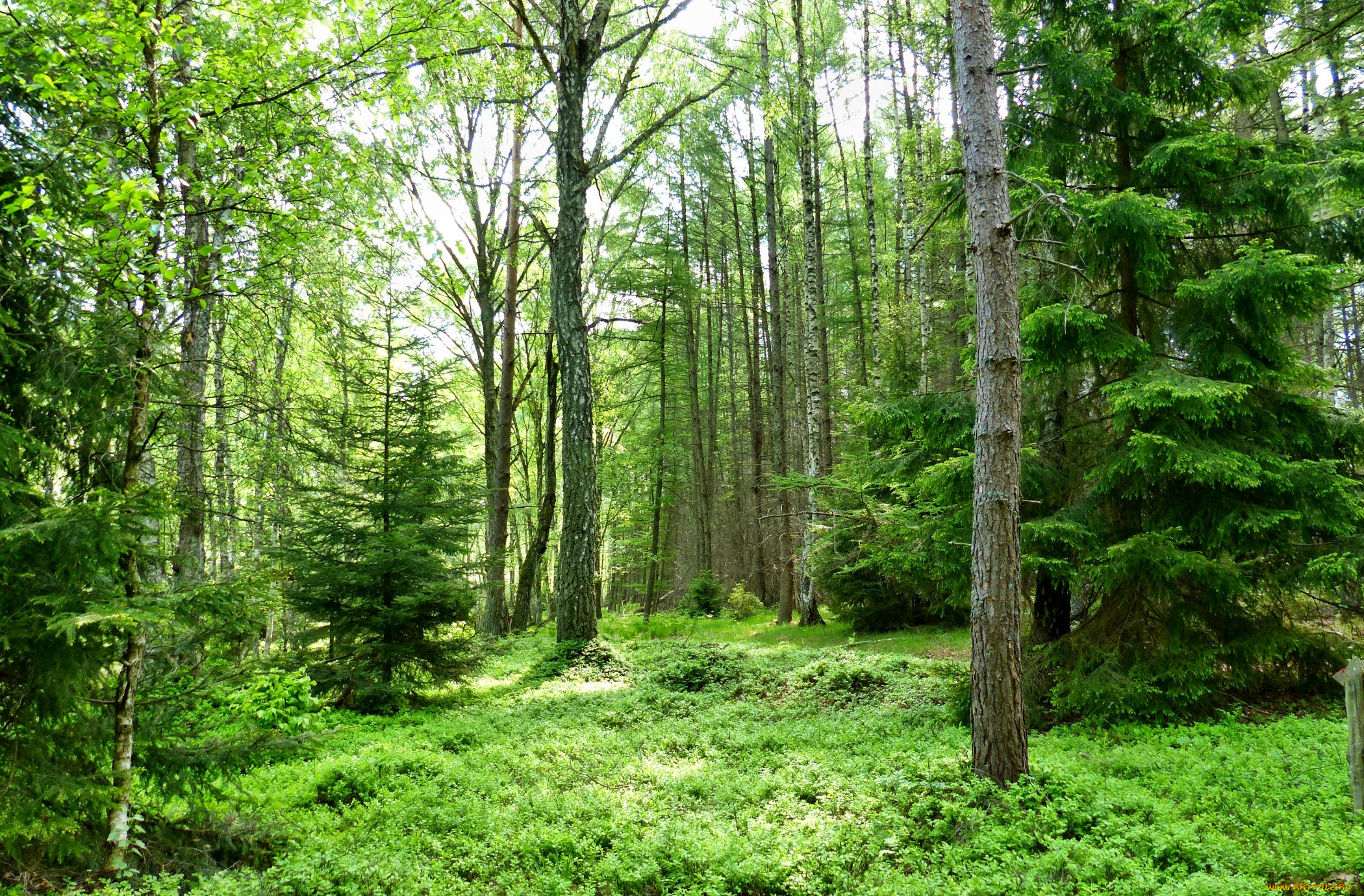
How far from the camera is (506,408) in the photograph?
14.0 m

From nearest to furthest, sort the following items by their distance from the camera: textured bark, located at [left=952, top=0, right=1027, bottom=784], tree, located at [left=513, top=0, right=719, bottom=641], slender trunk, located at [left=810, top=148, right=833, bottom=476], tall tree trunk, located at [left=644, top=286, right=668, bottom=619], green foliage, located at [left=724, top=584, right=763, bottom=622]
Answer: textured bark, located at [left=952, top=0, right=1027, bottom=784], tree, located at [left=513, top=0, right=719, bottom=641], slender trunk, located at [left=810, top=148, right=833, bottom=476], tall tree trunk, located at [left=644, top=286, right=668, bottom=619], green foliage, located at [left=724, top=584, right=763, bottom=622]

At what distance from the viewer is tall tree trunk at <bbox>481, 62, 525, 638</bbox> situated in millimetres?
13430

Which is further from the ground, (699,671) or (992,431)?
(992,431)

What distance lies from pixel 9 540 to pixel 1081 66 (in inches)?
366

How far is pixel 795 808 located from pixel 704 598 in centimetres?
1545

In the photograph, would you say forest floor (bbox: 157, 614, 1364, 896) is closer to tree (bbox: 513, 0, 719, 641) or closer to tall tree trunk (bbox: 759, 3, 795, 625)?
tree (bbox: 513, 0, 719, 641)

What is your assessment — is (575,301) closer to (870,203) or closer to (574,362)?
(574,362)

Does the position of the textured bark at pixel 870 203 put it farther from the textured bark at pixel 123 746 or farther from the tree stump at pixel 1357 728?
the textured bark at pixel 123 746

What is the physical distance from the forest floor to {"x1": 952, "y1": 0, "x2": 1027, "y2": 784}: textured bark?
457 mm

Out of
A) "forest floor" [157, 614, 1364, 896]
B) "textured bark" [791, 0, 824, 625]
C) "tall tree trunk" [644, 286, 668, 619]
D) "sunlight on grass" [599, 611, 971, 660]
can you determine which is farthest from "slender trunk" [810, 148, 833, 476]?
"forest floor" [157, 614, 1364, 896]

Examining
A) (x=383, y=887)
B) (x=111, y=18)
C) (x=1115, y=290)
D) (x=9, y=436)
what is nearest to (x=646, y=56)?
(x=1115, y=290)

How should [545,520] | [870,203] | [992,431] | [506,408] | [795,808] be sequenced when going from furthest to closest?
[870,203], [506,408], [545,520], [992,431], [795,808]

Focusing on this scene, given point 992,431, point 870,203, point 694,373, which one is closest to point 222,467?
point 992,431

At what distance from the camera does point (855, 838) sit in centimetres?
415
